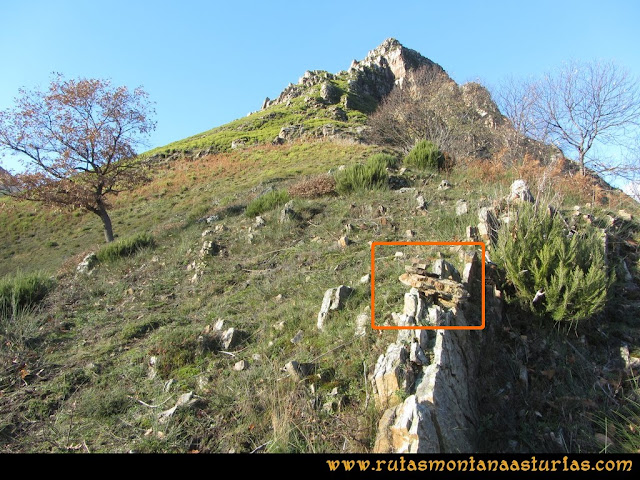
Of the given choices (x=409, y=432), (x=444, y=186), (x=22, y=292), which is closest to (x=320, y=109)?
(x=444, y=186)

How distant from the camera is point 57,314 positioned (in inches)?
256

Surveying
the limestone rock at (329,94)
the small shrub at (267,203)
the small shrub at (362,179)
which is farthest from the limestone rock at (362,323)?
the limestone rock at (329,94)

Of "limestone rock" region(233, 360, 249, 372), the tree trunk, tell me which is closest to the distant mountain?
the tree trunk

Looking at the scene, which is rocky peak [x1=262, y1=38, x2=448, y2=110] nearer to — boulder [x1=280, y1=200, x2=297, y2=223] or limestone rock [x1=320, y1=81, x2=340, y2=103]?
limestone rock [x1=320, y1=81, x2=340, y2=103]

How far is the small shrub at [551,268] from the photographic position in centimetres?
390

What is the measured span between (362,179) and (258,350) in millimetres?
6570

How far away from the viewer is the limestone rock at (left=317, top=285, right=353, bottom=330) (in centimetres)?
434

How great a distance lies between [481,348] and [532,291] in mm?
1011

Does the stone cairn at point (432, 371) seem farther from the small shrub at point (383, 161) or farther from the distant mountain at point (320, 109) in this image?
the distant mountain at point (320, 109)

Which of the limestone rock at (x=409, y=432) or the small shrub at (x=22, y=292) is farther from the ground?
the small shrub at (x=22, y=292)

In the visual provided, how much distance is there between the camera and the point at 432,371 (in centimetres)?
297

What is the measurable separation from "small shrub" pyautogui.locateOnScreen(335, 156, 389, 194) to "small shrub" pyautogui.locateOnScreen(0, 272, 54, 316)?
23.6 ft

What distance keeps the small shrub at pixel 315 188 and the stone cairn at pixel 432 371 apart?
617 centimetres
